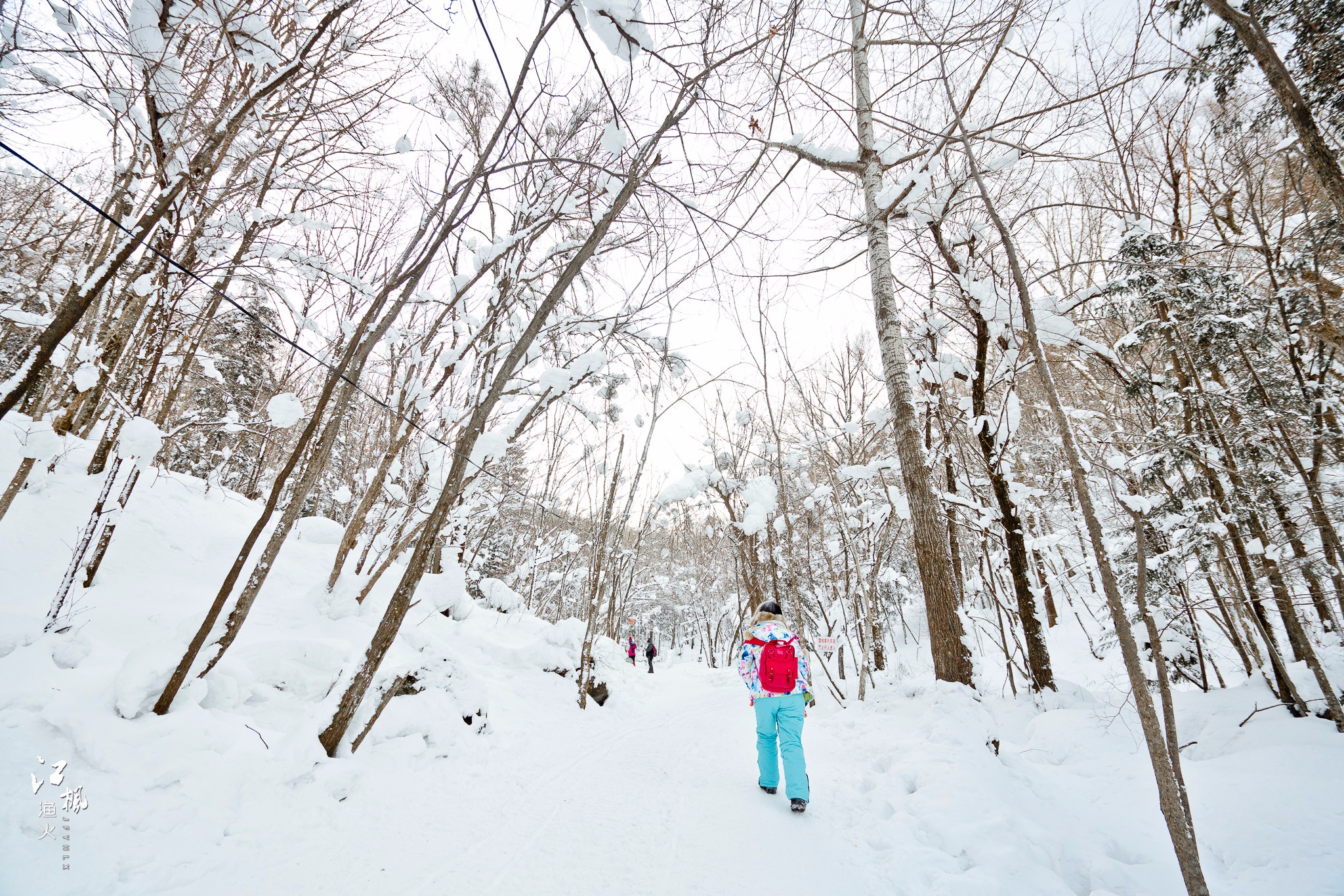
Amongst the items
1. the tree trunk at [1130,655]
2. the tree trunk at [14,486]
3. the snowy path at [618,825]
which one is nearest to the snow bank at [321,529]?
the tree trunk at [14,486]

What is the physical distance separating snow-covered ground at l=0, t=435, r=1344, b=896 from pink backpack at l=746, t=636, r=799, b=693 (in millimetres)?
802

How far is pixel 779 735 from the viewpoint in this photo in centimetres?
369

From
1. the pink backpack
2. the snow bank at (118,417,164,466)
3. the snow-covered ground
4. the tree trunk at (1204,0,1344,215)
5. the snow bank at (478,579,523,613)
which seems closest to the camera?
the tree trunk at (1204,0,1344,215)

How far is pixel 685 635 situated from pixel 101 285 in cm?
4657

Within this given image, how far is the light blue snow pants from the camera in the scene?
3514mm

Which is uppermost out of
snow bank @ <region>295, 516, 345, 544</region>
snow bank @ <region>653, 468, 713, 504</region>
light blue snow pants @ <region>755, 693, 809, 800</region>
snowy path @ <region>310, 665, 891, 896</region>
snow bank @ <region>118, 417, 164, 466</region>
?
snow bank @ <region>653, 468, 713, 504</region>

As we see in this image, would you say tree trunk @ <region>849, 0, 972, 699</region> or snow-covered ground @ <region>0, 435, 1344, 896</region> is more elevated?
tree trunk @ <region>849, 0, 972, 699</region>

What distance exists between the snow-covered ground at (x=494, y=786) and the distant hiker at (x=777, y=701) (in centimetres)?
27

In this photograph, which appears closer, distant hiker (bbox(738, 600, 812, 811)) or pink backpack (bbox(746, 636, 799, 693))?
distant hiker (bbox(738, 600, 812, 811))

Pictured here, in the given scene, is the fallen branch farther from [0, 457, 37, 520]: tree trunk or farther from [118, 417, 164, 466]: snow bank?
[0, 457, 37, 520]: tree trunk

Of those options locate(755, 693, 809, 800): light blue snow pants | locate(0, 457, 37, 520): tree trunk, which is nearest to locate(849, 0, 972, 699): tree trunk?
locate(755, 693, 809, 800): light blue snow pants

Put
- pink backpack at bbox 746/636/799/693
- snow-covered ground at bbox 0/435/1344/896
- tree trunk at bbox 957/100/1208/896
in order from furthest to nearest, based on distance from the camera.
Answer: pink backpack at bbox 746/636/799/693 → snow-covered ground at bbox 0/435/1344/896 → tree trunk at bbox 957/100/1208/896

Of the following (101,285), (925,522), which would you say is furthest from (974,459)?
(101,285)

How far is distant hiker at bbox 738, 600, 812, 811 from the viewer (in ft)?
11.7
